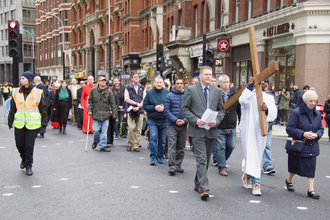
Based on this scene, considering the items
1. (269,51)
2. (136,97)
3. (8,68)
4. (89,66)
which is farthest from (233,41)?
(8,68)

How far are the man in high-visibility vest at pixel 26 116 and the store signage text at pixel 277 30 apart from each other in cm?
1358

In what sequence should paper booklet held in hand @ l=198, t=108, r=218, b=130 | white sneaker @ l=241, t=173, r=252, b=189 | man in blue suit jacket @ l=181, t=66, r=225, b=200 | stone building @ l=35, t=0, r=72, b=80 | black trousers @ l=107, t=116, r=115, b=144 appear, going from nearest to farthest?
paper booklet held in hand @ l=198, t=108, r=218, b=130 → man in blue suit jacket @ l=181, t=66, r=225, b=200 → white sneaker @ l=241, t=173, r=252, b=189 → black trousers @ l=107, t=116, r=115, b=144 → stone building @ l=35, t=0, r=72, b=80

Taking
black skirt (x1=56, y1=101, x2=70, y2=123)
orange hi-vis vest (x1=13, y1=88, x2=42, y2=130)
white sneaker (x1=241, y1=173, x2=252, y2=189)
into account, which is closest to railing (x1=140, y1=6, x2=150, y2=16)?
black skirt (x1=56, y1=101, x2=70, y2=123)

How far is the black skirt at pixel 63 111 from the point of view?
14.3 meters

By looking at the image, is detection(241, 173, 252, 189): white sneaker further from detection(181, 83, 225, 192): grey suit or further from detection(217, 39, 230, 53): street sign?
detection(217, 39, 230, 53): street sign

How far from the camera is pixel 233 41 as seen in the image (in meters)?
23.9

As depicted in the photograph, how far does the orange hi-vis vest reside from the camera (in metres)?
7.62

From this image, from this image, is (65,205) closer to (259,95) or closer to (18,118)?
(18,118)

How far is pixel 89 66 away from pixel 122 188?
188 ft

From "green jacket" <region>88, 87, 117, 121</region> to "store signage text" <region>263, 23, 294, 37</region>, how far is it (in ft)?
35.2

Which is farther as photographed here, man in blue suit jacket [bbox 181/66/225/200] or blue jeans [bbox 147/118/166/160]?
blue jeans [bbox 147/118/166/160]

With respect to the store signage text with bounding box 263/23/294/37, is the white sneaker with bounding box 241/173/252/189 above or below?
below

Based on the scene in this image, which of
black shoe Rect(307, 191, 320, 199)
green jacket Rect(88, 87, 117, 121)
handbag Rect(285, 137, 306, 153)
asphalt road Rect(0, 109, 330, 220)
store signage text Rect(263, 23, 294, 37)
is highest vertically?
store signage text Rect(263, 23, 294, 37)

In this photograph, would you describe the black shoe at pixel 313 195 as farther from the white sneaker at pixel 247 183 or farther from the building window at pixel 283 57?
the building window at pixel 283 57
